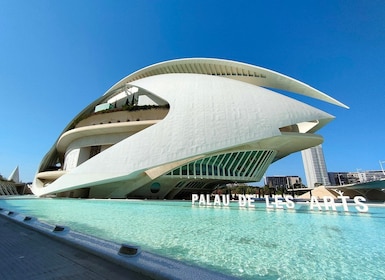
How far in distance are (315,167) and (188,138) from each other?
92533mm

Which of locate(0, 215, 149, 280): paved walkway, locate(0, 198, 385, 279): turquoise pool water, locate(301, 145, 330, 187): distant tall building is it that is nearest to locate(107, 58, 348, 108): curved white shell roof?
locate(0, 198, 385, 279): turquoise pool water

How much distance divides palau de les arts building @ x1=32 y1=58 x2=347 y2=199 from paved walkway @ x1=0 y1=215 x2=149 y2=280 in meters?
11.2

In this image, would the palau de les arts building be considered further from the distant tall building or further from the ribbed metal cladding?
the distant tall building

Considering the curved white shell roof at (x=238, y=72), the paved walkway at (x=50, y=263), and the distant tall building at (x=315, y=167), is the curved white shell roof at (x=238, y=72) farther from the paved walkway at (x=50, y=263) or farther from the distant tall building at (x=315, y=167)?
the distant tall building at (x=315, y=167)

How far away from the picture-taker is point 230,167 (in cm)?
1777

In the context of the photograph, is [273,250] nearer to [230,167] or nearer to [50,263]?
[50,263]

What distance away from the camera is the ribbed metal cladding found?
16422mm

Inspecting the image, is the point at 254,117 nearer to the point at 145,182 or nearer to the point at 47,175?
the point at 145,182

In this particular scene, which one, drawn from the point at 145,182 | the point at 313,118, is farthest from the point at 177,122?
the point at 313,118

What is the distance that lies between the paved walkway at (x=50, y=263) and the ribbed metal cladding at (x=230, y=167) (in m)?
13.4

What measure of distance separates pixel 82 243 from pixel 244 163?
16423 mm

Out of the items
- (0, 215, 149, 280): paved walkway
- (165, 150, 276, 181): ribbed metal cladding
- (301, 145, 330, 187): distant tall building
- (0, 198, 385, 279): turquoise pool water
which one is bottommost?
(0, 198, 385, 279): turquoise pool water

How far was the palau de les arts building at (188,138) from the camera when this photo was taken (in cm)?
1466

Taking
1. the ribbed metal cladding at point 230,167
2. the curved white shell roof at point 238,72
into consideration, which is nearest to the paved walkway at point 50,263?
the ribbed metal cladding at point 230,167
